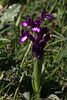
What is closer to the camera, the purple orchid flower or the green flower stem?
the purple orchid flower

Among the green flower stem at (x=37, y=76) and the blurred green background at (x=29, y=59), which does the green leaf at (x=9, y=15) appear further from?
the green flower stem at (x=37, y=76)

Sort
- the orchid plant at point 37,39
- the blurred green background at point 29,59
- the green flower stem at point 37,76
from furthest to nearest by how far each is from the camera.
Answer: the blurred green background at point 29,59 < the green flower stem at point 37,76 < the orchid plant at point 37,39

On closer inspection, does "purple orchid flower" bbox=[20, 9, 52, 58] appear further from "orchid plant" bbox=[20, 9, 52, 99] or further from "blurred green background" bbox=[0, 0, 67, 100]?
"blurred green background" bbox=[0, 0, 67, 100]

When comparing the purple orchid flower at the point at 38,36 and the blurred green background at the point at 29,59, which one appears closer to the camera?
the purple orchid flower at the point at 38,36

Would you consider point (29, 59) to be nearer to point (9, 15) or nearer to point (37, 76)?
point (37, 76)

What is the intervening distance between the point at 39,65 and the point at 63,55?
0.79 m

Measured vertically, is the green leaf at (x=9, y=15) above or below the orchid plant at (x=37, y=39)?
above

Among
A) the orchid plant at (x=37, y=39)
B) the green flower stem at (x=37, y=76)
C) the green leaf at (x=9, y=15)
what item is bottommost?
the green flower stem at (x=37, y=76)

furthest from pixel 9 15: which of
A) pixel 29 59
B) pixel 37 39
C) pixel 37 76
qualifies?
pixel 37 76

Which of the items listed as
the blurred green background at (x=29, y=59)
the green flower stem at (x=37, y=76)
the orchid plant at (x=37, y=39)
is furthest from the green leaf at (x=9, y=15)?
the green flower stem at (x=37, y=76)

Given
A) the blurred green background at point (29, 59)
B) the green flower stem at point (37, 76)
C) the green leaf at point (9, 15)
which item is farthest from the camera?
the green leaf at point (9, 15)

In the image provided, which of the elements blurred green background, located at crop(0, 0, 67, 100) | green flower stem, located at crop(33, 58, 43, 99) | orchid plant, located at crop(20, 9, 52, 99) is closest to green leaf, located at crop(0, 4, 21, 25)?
blurred green background, located at crop(0, 0, 67, 100)

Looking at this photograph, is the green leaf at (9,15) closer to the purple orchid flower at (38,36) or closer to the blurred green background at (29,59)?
the blurred green background at (29,59)

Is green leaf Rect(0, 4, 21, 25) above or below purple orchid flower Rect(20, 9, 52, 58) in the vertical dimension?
above
